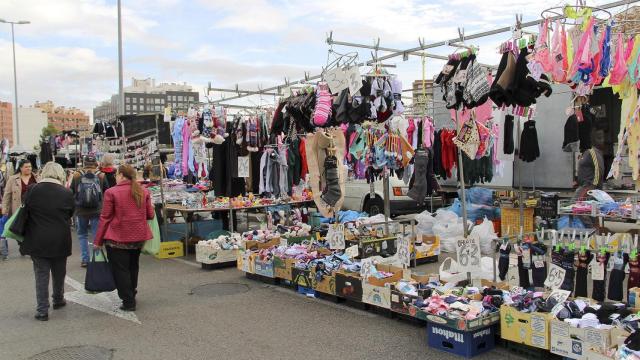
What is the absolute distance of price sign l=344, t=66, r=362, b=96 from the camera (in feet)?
20.3

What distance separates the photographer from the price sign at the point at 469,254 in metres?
5.27

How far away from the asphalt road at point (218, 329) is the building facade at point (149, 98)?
4.87 m

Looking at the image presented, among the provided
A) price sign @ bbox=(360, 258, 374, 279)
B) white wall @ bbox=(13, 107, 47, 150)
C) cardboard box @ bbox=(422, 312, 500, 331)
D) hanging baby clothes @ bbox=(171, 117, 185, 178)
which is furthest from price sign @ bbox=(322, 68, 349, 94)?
white wall @ bbox=(13, 107, 47, 150)

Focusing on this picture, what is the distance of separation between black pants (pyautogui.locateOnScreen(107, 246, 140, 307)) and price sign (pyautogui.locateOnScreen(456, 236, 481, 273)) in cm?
383

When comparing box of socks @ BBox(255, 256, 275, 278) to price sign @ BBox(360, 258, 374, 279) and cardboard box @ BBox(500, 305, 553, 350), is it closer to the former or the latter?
price sign @ BBox(360, 258, 374, 279)

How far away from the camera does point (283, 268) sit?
709cm

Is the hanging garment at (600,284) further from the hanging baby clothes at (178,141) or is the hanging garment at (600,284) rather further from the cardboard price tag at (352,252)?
the hanging baby clothes at (178,141)

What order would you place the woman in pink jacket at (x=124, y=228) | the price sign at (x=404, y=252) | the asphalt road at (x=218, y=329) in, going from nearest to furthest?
the asphalt road at (x=218, y=329) < the woman in pink jacket at (x=124, y=228) < the price sign at (x=404, y=252)

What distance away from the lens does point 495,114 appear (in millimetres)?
11766

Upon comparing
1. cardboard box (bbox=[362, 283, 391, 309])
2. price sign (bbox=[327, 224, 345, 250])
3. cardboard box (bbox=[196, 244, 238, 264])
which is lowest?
cardboard box (bbox=[196, 244, 238, 264])

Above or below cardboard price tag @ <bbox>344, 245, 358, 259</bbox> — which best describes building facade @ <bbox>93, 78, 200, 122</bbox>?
above

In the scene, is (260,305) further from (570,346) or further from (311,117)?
(570,346)

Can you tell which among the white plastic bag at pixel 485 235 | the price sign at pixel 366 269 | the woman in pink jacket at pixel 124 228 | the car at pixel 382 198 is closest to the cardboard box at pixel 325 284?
the price sign at pixel 366 269

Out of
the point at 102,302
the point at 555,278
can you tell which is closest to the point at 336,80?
the point at 555,278
